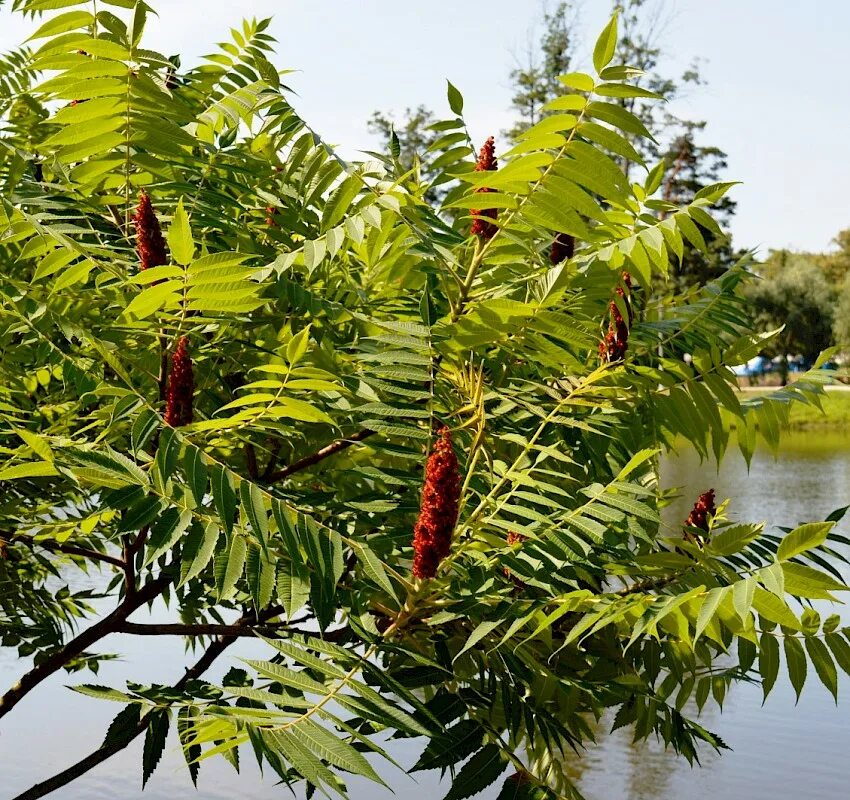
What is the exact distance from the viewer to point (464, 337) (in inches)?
91.4

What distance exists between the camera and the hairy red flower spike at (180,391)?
2242mm

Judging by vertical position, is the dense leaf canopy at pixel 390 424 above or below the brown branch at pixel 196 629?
above

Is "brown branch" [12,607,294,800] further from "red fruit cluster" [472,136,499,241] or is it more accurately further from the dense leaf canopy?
"red fruit cluster" [472,136,499,241]

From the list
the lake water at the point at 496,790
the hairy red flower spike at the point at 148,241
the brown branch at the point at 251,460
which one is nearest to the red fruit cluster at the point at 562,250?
the brown branch at the point at 251,460

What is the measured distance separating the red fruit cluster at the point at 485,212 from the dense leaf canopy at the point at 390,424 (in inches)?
0.4

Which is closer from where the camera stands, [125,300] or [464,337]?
[464,337]

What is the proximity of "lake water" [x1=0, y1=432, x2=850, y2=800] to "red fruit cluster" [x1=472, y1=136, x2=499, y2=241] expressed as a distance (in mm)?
5017

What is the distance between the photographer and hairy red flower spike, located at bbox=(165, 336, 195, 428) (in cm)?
224

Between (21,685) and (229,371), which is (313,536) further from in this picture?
(21,685)

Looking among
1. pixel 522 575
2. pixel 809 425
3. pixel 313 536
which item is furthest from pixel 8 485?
pixel 809 425

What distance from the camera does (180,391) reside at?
225 cm

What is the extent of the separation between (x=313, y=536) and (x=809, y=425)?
154 ft

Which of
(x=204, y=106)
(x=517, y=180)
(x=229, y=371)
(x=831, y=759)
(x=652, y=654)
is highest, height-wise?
(x=204, y=106)

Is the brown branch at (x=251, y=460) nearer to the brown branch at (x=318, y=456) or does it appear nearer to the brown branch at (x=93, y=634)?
the brown branch at (x=318, y=456)
